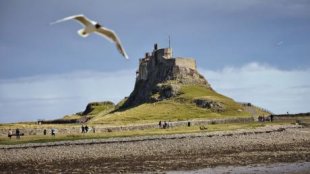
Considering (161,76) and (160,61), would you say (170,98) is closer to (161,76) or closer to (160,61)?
(161,76)

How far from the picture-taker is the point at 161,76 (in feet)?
568

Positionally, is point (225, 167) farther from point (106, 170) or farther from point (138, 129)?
point (138, 129)

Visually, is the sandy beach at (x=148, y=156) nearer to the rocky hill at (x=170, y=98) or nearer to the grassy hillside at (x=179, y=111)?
the rocky hill at (x=170, y=98)

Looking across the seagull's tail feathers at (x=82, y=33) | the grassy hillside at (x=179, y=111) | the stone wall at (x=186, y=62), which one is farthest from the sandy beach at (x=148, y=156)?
the stone wall at (x=186, y=62)

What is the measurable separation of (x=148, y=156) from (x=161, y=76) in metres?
128

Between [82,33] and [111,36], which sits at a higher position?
[111,36]

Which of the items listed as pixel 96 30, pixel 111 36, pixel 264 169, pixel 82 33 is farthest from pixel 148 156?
pixel 82 33

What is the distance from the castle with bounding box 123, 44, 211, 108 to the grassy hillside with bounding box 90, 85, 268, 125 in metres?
7.57

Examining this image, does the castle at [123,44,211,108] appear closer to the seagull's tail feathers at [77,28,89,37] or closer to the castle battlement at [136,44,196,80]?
the castle battlement at [136,44,196,80]

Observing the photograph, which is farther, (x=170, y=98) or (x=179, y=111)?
(x=170, y=98)

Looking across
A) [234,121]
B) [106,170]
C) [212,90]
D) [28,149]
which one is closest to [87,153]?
[28,149]

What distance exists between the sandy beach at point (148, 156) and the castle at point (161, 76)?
9811cm

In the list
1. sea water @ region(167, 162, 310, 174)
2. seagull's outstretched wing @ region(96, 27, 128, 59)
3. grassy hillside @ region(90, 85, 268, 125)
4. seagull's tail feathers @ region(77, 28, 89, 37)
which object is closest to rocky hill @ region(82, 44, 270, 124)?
grassy hillside @ region(90, 85, 268, 125)

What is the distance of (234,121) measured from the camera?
10925cm
